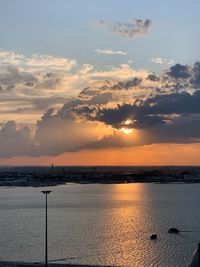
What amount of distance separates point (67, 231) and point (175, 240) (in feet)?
58.4

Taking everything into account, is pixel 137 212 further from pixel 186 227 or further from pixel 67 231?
pixel 67 231

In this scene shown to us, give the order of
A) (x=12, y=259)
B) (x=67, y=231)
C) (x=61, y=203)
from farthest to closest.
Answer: (x=61, y=203)
(x=67, y=231)
(x=12, y=259)

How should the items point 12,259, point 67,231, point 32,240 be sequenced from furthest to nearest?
point 67,231, point 32,240, point 12,259

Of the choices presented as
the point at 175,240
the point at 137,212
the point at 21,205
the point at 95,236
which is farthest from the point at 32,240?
the point at 21,205

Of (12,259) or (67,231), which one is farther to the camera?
(67,231)

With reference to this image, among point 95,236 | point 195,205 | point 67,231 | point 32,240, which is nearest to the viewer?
point 32,240

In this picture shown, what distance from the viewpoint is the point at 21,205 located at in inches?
5261

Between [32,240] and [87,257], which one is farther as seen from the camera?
[32,240]

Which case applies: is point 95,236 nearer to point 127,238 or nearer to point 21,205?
point 127,238

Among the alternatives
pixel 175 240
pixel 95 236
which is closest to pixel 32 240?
pixel 95 236

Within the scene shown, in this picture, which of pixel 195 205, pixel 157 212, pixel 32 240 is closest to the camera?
pixel 32 240

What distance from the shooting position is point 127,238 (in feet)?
242

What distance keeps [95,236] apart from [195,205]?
6007 centimetres

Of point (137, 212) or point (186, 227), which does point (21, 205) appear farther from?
point (186, 227)
